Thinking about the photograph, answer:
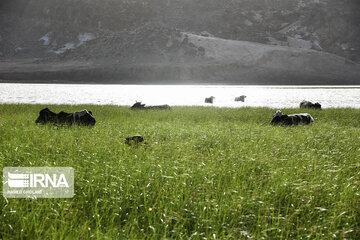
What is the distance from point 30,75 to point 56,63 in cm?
2157

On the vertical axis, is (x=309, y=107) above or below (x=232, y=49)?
below

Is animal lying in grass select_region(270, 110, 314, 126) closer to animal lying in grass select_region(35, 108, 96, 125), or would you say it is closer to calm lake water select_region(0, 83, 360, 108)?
animal lying in grass select_region(35, 108, 96, 125)

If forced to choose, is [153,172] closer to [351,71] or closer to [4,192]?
[4,192]

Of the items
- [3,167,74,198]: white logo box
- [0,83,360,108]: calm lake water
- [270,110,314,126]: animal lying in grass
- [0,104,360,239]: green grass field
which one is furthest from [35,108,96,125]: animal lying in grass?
[0,83,360,108]: calm lake water

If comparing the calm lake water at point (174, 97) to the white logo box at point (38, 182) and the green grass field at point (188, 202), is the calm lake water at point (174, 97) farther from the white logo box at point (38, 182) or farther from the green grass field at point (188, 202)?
the white logo box at point (38, 182)

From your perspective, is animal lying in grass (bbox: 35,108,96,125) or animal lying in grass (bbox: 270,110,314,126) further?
animal lying in grass (bbox: 270,110,314,126)

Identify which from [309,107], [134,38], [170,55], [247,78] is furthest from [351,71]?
[309,107]

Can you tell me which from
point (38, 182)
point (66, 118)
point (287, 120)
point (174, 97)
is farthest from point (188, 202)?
point (174, 97)

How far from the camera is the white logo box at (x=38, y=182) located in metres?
4.57

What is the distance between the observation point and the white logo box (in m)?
4.57

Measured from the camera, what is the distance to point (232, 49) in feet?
559

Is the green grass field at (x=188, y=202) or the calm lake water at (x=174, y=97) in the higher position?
the calm lake water at (x=174, y=97)

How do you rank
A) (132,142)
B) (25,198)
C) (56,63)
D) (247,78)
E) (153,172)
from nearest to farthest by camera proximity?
(25,198) < (153,172) < (132,142) < (247,78) < (56,63)

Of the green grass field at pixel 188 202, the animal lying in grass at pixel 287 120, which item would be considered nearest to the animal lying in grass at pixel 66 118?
the green grass field at pixel 188 202
